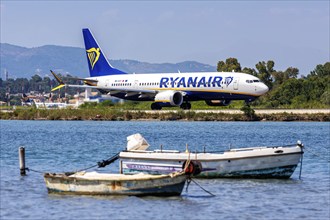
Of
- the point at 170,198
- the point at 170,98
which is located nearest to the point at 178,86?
the point at 170,98

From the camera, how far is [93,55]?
114 meters

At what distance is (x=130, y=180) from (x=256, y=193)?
621 centimetres

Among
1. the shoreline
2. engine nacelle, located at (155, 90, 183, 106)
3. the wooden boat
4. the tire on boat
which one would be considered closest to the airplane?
engine nacelle, located at (155, 90, 183, 106)

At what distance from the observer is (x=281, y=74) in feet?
639

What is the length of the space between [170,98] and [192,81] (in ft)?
9.22

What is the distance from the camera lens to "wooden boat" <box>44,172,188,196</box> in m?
38.6

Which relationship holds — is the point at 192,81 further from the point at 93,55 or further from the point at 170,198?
the point at 170,198

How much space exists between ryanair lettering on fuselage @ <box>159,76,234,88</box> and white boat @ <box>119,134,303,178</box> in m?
46.7

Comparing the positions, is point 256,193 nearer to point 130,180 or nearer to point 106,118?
point 130,180

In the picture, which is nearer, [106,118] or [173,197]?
[173,197]

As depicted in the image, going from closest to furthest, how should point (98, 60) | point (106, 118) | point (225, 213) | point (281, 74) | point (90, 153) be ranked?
point (225, 213) < point (90, 153) < point (98, 60) < point (106, 118) < point (281, 74)

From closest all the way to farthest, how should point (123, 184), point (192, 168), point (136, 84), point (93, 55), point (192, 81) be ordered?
point (123, 184) → point (192, 168) → point (192, 81) → point (136, 84) → point (93, 55)

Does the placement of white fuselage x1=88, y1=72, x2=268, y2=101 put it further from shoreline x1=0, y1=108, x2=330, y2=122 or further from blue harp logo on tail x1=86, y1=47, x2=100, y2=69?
shoreline x1=0, y1=108, x2=330, y2=122

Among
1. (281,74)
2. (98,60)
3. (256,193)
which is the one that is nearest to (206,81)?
(98,60)
